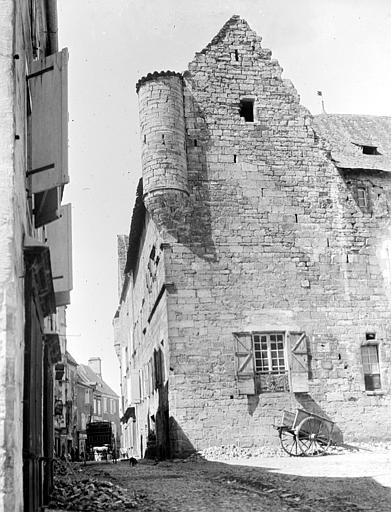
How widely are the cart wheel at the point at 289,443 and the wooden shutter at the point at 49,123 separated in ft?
35.7

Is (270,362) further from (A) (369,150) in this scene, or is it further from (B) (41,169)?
(B) (41,169)

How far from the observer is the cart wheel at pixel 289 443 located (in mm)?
16562

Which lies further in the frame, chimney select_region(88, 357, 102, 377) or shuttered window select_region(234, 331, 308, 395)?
chimney select_region(88, 357, 102, 377)

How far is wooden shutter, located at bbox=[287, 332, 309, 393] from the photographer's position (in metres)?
18.0

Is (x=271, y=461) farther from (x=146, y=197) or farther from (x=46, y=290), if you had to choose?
(x=46, y=290)

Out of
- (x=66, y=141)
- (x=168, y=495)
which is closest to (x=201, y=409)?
(x=168, y=495)

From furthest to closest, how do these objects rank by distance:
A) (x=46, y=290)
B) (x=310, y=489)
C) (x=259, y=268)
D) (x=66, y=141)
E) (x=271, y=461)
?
(x=259, y=268)
(x=271, y=461)
(x=310, y=489)
(x=46, y=290)
(x=66, y=141)

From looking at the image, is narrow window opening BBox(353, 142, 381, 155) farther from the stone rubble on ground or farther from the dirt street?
the dirt street

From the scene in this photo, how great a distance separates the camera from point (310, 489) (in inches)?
376

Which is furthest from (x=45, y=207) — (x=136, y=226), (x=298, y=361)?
(x=136, y=226)

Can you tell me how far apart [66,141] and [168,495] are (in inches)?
211

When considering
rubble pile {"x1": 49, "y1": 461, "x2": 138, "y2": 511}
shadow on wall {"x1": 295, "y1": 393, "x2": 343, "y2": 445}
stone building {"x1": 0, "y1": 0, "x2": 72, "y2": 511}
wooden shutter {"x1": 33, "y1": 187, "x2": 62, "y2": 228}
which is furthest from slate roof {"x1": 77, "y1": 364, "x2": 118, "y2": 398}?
stone building {"x1": 0, "y1": 0, "x2": 72, "y2": 511}

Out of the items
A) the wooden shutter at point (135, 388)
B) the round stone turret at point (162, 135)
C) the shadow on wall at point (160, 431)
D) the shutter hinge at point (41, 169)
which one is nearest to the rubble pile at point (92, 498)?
the shutter hinge at point (41, 169)

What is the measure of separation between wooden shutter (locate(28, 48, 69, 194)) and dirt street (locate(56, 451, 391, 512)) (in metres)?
4.23
